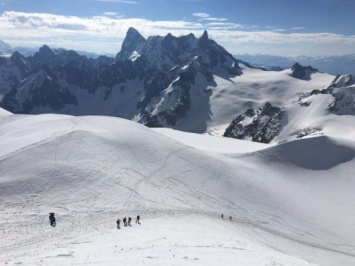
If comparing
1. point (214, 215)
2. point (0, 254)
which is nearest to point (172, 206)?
point (214, 215)

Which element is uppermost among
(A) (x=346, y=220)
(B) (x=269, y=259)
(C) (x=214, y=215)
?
(B) (x=269, y=259)

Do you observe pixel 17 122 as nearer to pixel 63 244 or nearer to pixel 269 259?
pixel 63 244

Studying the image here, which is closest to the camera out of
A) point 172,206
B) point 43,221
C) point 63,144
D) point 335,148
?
point 43,221

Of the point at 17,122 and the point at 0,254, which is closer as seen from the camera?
the point at 0,254

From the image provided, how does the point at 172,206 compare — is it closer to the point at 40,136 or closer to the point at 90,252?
the point at 90,252

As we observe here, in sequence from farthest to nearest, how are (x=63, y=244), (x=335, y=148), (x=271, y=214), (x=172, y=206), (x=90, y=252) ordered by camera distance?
(x=335, y=148) < (x=271, y=214) < (x=172, y=206) < (x=63, y=244) < (x=90, y=252)

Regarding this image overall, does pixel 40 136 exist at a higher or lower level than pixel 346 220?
higher
